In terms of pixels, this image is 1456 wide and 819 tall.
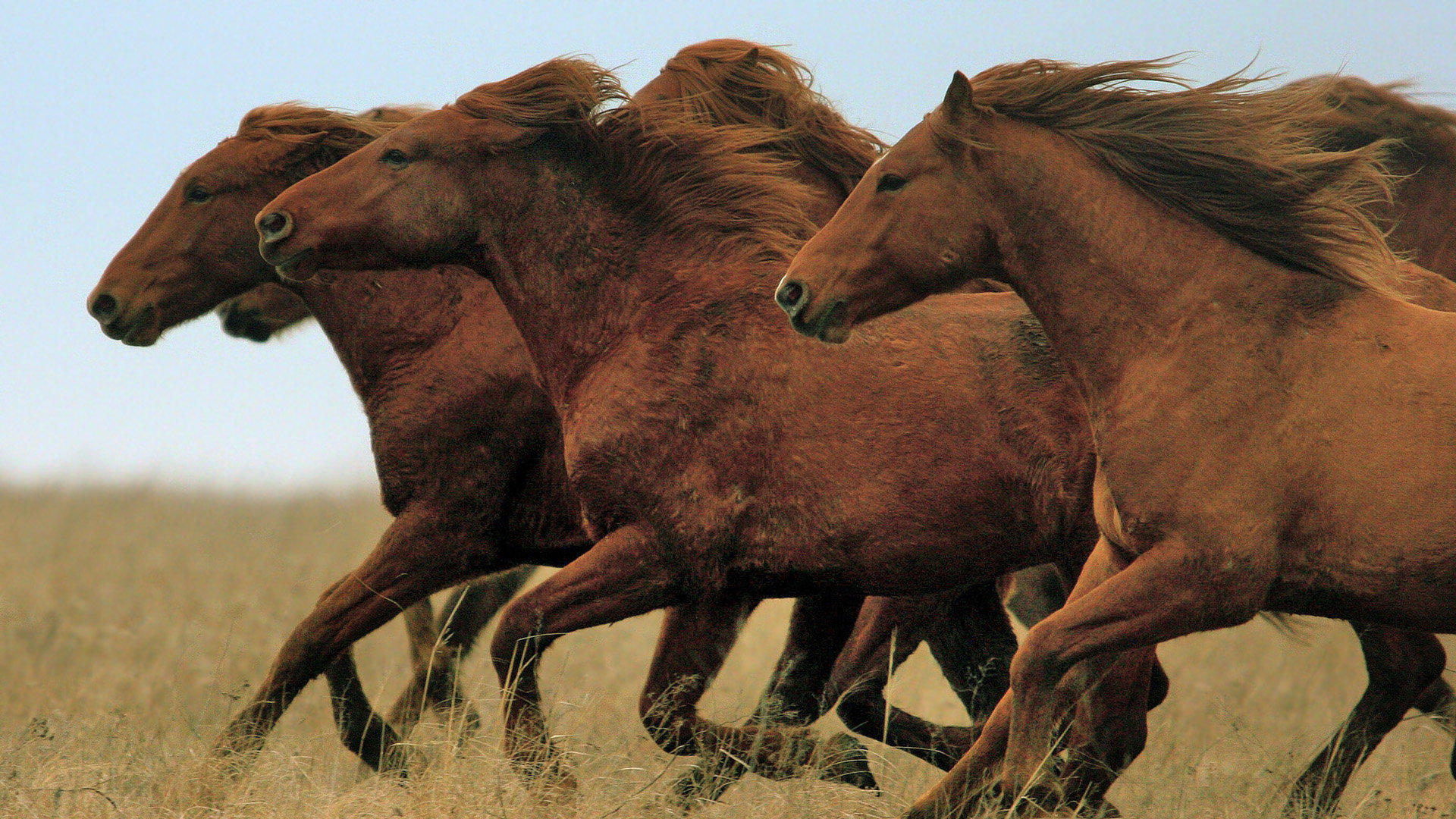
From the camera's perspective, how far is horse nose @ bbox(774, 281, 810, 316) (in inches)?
161

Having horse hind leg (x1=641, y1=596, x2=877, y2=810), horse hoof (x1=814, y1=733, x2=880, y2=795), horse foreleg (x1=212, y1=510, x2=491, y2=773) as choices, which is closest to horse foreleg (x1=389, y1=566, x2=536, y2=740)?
horse foreleg (x1=212, y1=510, x2=491, y2=773)

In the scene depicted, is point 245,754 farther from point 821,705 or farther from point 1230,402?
point 1230,402

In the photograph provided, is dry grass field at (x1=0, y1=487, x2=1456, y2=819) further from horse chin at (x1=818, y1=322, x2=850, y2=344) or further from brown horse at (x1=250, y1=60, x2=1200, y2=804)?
horse chin at (x1=818, y1=322, x2=850, y2=344)

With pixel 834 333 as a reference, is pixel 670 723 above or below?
below

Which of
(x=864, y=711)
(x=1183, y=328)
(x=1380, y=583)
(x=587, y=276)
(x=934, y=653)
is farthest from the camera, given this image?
(x=934, y=653)

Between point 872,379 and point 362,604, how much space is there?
221 centimetres

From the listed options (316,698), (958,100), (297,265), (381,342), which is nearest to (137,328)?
(381,342)

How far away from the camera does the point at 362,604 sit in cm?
578

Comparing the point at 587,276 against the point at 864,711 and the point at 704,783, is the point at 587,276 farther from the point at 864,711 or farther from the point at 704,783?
the point at 864,711

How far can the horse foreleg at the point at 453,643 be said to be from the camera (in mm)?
6324

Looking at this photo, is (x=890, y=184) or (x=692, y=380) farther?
(x=692, y=380)

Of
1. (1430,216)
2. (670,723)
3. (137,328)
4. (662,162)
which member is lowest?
(670,723)

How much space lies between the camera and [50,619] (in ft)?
34.6

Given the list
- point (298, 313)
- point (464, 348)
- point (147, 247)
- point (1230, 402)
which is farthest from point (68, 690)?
point (1230, 402)
